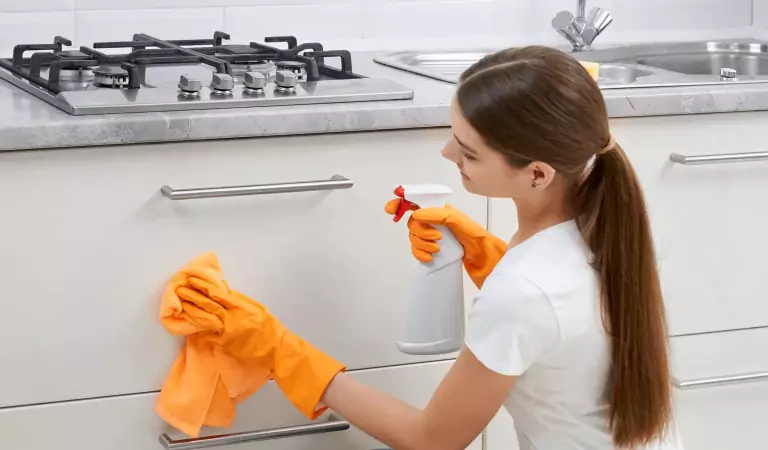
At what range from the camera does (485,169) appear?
1.29 m

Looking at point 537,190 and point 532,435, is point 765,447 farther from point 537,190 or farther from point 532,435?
point 537,190

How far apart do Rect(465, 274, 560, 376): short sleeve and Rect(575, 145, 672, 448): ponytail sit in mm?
83

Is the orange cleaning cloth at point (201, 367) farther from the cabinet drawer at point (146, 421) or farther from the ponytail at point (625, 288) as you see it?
the ponytail at point (625, 288)

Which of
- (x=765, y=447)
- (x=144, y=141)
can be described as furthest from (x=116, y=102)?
(x=765, y=447)

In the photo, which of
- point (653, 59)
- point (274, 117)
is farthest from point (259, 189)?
point (653, 59)

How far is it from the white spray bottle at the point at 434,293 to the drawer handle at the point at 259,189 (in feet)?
0.33

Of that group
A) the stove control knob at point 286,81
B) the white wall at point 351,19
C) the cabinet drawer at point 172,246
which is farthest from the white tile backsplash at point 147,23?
the cabinet drawer at point 172,246

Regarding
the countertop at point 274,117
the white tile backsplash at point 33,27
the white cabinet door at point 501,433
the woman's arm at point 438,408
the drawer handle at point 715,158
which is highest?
the white tile backsplash at point 33,27

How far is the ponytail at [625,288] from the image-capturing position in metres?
1.30

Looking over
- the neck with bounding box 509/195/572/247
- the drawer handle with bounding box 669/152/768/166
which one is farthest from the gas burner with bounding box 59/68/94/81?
the drawer handle with bounding box 669/152/768/166

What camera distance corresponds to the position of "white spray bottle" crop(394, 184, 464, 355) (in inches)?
57.1

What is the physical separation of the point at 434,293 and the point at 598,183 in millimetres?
262

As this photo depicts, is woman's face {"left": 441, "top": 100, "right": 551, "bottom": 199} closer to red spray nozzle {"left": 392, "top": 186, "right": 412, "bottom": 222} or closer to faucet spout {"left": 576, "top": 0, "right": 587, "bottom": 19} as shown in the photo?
red spray nozzle {"left": 392, "top": 186, "right": 412, "bottom": 222}

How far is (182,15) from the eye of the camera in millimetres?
2061
